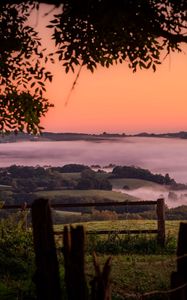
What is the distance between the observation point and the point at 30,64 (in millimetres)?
15148

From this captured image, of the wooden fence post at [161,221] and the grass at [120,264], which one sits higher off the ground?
the wooden fence post at [161,221]

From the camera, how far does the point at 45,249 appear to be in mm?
6176

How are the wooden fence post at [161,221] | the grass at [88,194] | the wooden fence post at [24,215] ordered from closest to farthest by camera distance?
the wooden fence post at [24,215] < the wooden fence post at [161,221] < the grass at [88,194]

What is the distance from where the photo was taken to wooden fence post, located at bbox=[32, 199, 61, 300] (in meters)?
6.17

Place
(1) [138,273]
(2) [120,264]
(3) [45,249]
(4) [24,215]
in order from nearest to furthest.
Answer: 1. (3) [45,249]
2. (1) [138,273]
3. (2) [120,264]
4. (4) [24,215]

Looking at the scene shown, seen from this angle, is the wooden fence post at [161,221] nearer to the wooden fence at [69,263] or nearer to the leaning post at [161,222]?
the leaning post at [161,222]

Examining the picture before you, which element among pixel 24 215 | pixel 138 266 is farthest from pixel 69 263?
pixel 24 215

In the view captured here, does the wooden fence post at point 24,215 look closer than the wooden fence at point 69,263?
No

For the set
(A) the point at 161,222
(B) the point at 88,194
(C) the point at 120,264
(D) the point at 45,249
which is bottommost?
(B) the point at 88,194

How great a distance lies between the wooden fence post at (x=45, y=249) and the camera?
6.17 meters

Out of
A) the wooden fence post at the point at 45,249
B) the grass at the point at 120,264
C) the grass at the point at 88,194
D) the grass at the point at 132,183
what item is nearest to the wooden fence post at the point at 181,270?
the wooden fence post at the point at 45,249

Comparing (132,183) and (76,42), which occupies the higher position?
(76,42)

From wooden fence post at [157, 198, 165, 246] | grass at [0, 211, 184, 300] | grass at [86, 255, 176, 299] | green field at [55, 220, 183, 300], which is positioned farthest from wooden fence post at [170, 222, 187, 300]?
wooden fence post at [157, 198, 165, 246]

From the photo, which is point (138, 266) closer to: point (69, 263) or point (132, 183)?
point (69, 263)
